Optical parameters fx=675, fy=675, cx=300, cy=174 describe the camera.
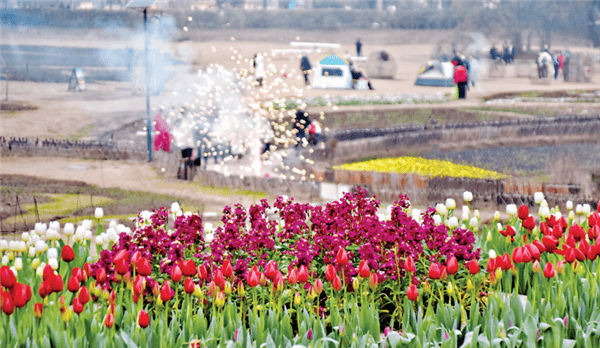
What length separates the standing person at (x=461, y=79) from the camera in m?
13.8

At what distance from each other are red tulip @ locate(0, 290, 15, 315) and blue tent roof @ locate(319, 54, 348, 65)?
7.62 metres

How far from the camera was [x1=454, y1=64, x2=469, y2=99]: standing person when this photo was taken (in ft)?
45.3

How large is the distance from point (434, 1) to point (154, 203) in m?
6.61

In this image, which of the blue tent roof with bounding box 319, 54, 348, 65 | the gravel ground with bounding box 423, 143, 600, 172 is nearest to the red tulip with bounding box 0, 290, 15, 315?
the blue tent roof with bounding box 319, 54, 348, 65

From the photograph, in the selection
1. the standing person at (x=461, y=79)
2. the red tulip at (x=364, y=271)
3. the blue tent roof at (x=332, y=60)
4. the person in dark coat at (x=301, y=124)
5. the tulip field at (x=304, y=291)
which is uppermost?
the blue tent roof at (x=332, y=60)

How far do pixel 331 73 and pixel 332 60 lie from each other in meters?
0.38

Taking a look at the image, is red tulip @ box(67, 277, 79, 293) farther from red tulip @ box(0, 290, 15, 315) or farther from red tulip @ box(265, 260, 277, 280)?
red tulip @ box(265, 260, 277, 280)

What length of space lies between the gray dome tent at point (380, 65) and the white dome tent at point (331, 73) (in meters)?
0.47

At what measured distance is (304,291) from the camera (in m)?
4.63

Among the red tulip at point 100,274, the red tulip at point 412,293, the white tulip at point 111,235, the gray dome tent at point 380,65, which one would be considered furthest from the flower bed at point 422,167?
the red tulip at point 100,274

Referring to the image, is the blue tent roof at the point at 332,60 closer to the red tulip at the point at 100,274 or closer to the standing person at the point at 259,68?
the standing person at the point at 259,68

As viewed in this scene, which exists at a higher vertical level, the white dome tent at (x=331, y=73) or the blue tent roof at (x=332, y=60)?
the blue tent roof at (x=332, y=60)

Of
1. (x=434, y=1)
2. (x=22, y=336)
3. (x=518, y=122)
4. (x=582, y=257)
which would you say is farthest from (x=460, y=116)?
(x=22, y=336)

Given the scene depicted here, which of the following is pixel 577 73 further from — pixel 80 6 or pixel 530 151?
pixel 80 6
